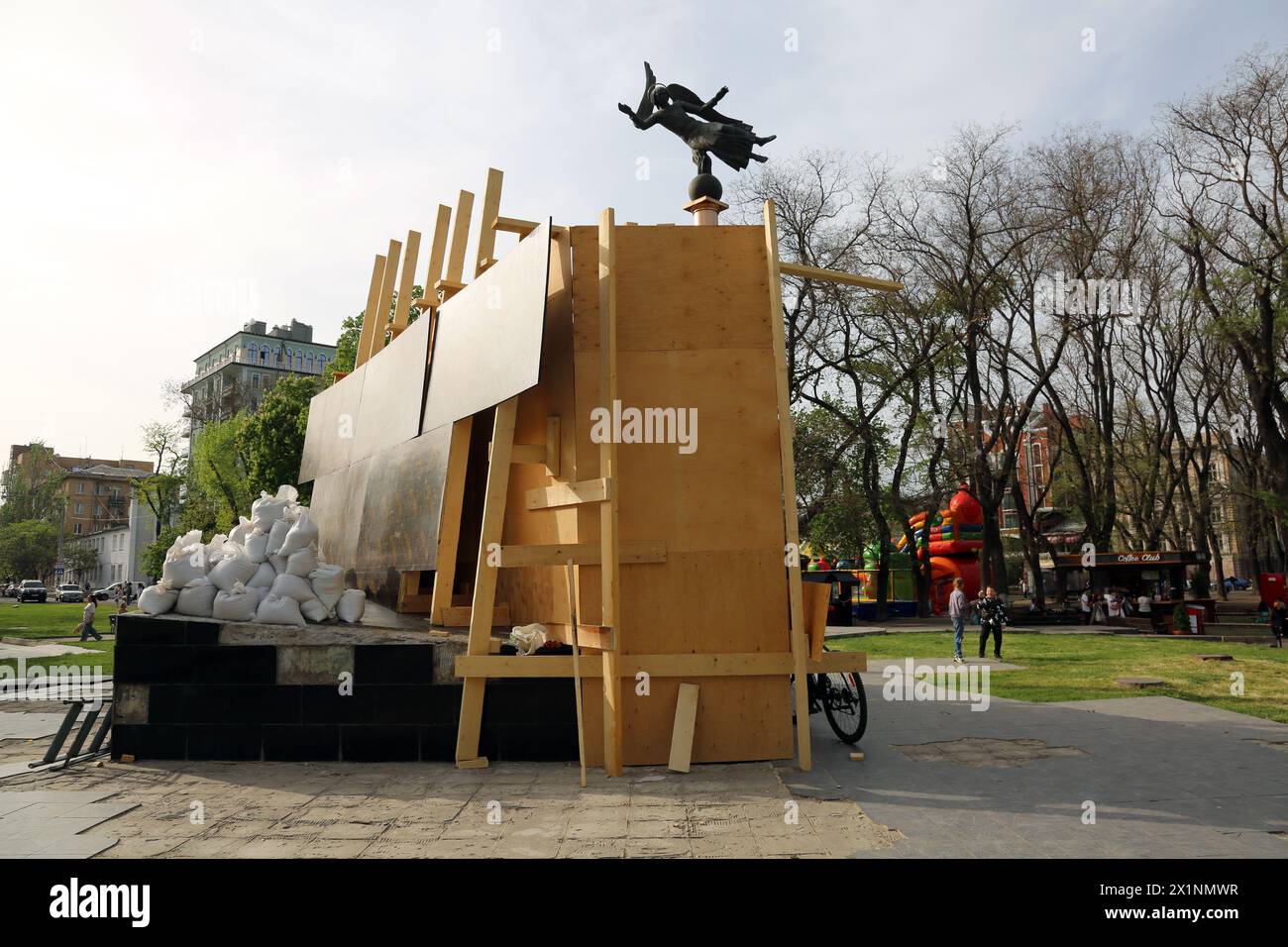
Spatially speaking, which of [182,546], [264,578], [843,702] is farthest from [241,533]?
[843,702]

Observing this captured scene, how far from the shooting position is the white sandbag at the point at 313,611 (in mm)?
8742

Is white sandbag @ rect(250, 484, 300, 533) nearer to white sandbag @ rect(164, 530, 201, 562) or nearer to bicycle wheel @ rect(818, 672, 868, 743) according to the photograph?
white sandbag @ rect(164, 530, 201, 562)

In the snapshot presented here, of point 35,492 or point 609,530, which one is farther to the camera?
point 35,492

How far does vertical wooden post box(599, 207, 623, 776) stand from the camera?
24.1ft

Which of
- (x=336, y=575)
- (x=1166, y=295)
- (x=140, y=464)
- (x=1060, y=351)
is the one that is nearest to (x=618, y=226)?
(x=336, y=575)

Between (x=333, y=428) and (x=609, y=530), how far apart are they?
7861 millimetres

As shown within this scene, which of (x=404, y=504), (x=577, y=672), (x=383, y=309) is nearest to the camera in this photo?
(x=577, y=672)

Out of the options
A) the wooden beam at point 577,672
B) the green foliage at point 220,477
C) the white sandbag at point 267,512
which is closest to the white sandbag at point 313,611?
the white sandbag at point 267,512

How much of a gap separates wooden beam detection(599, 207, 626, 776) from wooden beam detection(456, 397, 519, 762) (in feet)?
3.26

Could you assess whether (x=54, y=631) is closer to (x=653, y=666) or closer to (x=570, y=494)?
(x=570, y=494)

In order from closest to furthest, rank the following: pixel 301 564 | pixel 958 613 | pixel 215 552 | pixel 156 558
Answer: pixel 301 564, pixel 215 552, pixel 958 613, pixel 156 558

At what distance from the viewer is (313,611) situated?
8.75 meters

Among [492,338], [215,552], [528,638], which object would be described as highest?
[492,338]

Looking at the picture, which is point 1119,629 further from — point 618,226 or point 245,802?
point 245,802
